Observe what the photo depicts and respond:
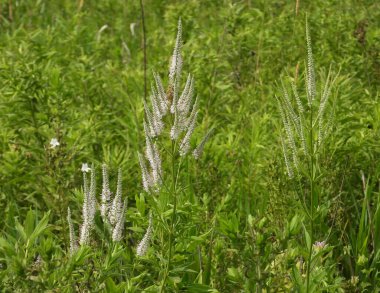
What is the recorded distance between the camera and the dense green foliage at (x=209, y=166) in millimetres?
2561

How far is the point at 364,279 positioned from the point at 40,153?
1776 mm

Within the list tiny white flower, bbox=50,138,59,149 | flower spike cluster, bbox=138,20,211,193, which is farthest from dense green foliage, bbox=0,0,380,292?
flower spike cluster, bbox=138,20,211,193

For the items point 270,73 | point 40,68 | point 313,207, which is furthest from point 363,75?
point 313,207

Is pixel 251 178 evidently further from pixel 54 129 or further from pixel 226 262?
pixel 54 129

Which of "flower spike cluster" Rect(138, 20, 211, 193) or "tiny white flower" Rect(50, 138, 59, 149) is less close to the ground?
"flower spike cluster" Rect(138, 20, 211, 193)

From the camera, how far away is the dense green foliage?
2.56 meters

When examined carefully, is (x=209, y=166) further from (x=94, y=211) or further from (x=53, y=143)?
(x=94, y=211)

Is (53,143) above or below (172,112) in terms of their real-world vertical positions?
below

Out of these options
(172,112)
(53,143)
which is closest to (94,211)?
(172,112)

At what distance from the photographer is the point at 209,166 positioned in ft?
12.2

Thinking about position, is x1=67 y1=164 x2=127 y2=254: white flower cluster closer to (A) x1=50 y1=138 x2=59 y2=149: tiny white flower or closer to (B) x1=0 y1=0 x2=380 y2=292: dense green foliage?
(B) x1=0 y1=0 x2=380 y2=292: dense green foliage

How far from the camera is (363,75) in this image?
491 cm

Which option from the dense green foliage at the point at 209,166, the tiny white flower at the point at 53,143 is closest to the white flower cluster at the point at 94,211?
the dense green foliage at the point at 209,166

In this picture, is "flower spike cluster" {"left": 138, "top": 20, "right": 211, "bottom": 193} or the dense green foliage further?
the dense green foliage
